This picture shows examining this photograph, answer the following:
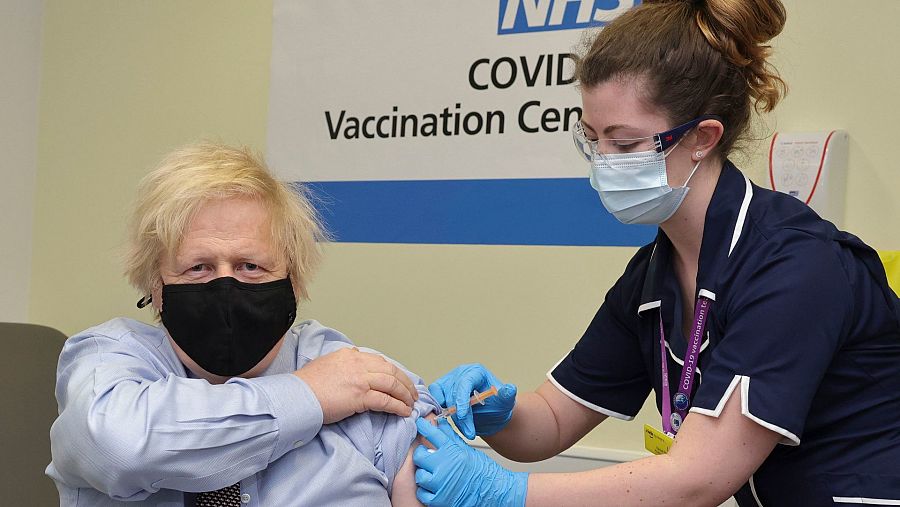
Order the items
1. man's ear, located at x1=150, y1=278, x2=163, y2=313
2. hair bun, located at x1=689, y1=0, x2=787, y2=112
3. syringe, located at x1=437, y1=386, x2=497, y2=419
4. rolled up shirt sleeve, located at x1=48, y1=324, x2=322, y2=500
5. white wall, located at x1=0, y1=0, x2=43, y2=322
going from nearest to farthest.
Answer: rolled up shirt sleeve, located at x1=48, y1=324, x2=322, y2=500 → man's ear, located at x1=150, y1=278, x2=163, y2=313 → hair bun, located at x1=689, y1=0, x2=787, y2=112 → syringe, located at x1=437, y1=386, x2=497, y2=419 → white wall, located at x1=0, y1=0, x2=43, y2=322

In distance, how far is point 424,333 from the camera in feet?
9.40

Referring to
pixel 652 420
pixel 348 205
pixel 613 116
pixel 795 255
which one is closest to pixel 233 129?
pixel 348 205

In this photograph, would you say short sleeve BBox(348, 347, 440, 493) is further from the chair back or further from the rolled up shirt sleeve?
the chair back

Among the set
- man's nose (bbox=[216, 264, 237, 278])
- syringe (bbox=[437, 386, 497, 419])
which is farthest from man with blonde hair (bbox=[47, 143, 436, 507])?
syringe (bbox=[437, 386, 497, 419])

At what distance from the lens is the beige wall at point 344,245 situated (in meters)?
2.27

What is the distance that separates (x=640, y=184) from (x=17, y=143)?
2817mm

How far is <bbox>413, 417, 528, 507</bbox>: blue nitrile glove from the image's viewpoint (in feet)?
4.72

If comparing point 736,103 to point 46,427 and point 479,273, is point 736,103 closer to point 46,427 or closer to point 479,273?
point 479,273

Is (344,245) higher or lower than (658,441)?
higher

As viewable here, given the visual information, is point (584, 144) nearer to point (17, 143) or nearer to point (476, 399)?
point (476, 399)

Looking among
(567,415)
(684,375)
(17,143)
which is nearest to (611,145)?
(684,375)

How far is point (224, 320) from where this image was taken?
4.35ft

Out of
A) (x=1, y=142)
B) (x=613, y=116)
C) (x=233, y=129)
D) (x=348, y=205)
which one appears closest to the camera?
(x=613, y=116)

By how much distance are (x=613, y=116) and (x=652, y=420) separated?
116 centimetres
